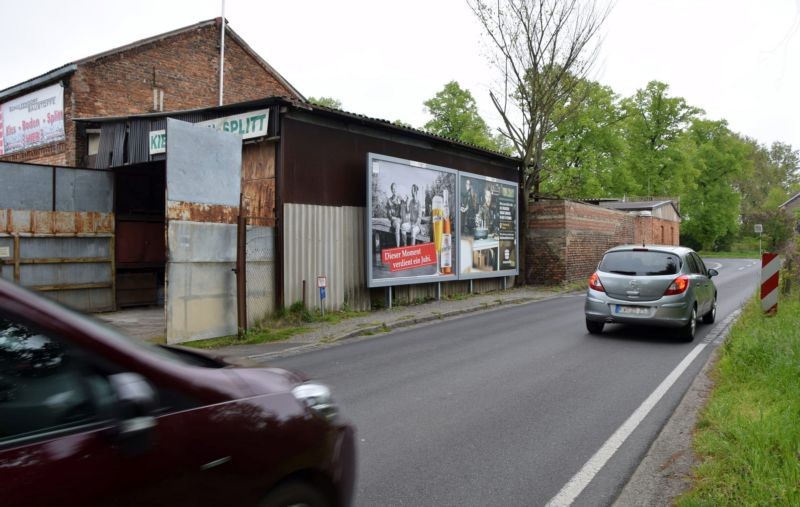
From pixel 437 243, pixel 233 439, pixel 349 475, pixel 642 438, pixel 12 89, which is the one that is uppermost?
pixel 12 89

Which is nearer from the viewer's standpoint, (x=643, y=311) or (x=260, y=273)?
(x=643, y=311)

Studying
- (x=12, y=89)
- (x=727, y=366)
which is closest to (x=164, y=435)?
(x=727, y=366)

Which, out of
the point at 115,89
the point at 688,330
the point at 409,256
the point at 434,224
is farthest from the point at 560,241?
the point at 115,89

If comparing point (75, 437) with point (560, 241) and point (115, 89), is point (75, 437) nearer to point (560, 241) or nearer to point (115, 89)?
point (115, 89)

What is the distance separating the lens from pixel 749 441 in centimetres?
435

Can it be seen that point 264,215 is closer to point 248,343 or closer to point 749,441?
point 248,343

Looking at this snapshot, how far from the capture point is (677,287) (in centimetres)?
998

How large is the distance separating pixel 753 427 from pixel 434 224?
475 inches

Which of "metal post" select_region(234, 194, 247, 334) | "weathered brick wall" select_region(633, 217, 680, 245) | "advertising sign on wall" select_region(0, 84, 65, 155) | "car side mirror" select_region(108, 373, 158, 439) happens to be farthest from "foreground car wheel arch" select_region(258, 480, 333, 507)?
"weathered brick wall" select_region(633, 217, 680, 245)

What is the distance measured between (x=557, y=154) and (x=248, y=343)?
37313 mm

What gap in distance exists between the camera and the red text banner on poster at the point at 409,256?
14547 mm

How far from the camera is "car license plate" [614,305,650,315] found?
10078 millimetres

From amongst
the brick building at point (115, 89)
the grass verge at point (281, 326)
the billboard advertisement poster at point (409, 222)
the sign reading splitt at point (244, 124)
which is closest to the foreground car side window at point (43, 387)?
the grass verge at point (281, 326)

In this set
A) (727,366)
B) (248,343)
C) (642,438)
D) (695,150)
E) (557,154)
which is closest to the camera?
(642,438)
